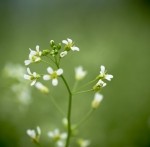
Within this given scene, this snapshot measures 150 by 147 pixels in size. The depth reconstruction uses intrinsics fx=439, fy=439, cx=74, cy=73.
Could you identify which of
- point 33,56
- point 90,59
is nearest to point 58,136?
point 33,56

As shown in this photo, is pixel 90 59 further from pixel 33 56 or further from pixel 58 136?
pixel 33 56

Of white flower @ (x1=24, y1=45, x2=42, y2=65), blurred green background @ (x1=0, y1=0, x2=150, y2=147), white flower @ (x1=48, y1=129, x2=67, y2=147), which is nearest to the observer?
white flower @ (x1=24, y1=45, x2=42, y2=65)

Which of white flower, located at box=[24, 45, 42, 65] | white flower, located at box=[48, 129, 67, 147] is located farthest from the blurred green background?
white flower, located at box=[24, 45, 42, 65]

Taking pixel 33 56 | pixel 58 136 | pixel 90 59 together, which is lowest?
pixel 58 136

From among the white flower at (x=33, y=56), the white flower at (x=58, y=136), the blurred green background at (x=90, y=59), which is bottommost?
the white flower at (x=58, y=136)

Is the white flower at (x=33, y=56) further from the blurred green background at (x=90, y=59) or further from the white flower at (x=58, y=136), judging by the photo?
the blurred green background at (x=90, y=59)

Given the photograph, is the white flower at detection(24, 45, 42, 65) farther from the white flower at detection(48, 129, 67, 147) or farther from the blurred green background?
the blurred green background

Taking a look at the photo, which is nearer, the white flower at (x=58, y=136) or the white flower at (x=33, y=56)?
the white flower at (x=33, y=56)

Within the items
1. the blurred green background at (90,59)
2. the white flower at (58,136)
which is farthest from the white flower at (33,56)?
the blurred green background at (90,59)
